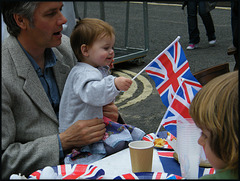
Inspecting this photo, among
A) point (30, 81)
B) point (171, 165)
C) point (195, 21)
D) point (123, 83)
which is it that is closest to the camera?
point (171, 165)

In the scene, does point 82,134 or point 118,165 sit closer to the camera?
point 118,165

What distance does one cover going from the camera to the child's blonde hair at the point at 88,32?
6.70 ft

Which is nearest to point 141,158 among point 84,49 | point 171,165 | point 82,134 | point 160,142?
point 171,165

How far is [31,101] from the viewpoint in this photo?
1.90 meters

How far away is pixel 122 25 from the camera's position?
Result: 34.6 ft

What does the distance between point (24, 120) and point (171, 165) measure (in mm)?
739

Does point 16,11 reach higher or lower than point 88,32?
higher

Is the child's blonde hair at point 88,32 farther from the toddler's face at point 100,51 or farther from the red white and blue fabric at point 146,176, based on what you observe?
the red white and blue fabric at point 146,176

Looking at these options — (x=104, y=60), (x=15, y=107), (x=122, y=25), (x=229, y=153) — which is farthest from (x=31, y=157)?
(x=122, y=25)

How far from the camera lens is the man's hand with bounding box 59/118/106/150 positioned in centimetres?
188

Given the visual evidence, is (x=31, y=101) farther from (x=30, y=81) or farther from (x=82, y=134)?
(x=82, y=134)

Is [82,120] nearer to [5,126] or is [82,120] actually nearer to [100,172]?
[5,126]

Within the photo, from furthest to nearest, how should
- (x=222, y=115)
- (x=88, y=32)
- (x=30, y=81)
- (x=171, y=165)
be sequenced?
(x=88, y=32)
(x=30, y=81)
(x=171, y=165)
(x=222, y=115)

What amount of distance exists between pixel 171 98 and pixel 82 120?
1.73 ft
